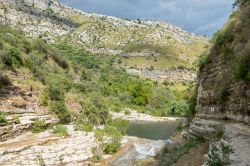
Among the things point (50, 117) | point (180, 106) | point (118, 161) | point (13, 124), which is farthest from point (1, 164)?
point (180, 106)

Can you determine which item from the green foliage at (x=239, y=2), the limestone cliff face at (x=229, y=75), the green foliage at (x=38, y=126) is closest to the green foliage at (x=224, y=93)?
→ the limestone cliff face at (x=229, y=75)

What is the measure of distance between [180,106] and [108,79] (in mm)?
33724

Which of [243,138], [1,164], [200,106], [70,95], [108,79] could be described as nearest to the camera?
[243,138]

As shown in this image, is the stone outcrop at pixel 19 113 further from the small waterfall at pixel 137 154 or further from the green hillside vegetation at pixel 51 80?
the small waterfall at pixel 137 154

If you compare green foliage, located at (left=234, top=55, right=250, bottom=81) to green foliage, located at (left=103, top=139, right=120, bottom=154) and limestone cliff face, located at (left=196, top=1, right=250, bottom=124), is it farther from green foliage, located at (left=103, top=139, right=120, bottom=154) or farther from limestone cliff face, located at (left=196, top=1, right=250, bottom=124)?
green foliage, located at (left=103, top=139, right=120, bottom=154)

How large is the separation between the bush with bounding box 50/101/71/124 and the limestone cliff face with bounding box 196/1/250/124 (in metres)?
22.4

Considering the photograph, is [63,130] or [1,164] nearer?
[1,164]

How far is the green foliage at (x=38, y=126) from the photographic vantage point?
4218 cm

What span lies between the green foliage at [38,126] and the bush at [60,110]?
5058 millimetres

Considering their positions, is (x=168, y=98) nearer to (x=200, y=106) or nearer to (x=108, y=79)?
(x=108, y=79)

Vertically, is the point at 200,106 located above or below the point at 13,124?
above

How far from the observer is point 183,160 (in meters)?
21.5

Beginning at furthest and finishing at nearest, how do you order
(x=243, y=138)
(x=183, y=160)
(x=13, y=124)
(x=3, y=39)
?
(x=3, y=39)
(x=13, y=124)
(x=183, y=160)
(x=243, y=138)

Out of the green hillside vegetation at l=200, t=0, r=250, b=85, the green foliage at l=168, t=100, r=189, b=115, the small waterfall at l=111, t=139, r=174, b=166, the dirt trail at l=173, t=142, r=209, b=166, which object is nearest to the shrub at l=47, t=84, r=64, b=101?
the small waterfall at l=111, t=139, r=174, b=166
